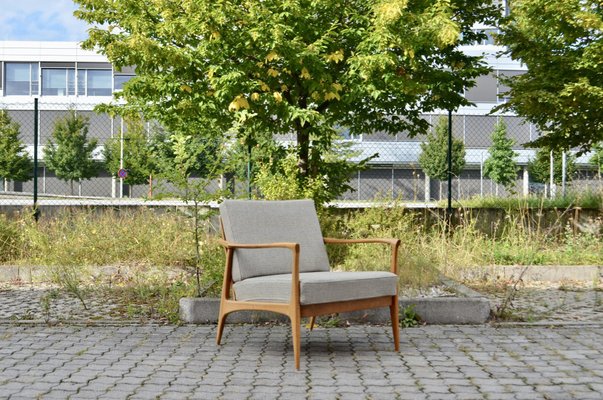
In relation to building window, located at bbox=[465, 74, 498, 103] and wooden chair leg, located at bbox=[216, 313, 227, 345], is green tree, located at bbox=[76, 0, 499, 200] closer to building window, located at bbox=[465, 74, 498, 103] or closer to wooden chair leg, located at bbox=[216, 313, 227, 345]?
wooden chair leg, located at bbox=[216, 313, 227, 345]

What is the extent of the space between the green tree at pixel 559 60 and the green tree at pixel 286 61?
1.75 meters

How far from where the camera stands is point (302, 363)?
545 cm

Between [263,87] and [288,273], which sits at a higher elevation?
[263,87]

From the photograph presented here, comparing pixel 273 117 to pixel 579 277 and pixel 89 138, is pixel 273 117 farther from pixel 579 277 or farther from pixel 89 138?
pixel 89 138

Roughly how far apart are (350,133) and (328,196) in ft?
6.40

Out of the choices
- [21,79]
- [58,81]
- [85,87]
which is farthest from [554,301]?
[21,79]

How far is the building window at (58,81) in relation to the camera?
5047 cm

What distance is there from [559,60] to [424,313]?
7987mm

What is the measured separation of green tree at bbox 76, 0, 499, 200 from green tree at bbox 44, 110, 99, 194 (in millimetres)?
28650

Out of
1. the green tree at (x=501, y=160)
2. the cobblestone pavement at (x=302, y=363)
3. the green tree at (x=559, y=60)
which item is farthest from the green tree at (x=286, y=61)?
the green tree at (x=501, y=160)

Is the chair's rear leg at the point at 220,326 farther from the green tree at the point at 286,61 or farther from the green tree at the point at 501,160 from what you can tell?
the green tree at the point at 501,160

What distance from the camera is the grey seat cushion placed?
5406mm

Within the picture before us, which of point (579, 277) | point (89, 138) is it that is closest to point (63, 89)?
point (89, 138)

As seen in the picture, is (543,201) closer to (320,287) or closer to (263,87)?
(263,87)
